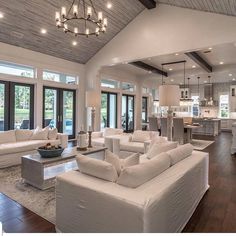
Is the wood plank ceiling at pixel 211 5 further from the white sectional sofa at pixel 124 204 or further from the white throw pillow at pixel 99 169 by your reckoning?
the white throw pillow at pixel 99 169

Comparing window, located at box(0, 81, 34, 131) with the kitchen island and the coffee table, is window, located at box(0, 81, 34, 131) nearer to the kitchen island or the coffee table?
the coffee table

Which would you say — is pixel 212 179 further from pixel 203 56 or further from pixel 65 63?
pixel 65 63

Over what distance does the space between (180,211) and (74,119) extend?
7.35 m

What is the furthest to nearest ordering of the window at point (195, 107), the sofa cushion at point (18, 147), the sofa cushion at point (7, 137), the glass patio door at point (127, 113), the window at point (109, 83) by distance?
1. the window at point (195, 107)
2. the glass patio door at point (127, 113)
3. the window at point (109, 83)
4. the sofa cushion at point (7, 137)
5. the sofa cushion at point (18, 147)

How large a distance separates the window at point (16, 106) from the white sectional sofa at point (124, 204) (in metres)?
5.35

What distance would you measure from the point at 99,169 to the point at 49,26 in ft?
18.8

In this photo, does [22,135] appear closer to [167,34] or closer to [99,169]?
[99,169]

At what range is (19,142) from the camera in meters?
5.36

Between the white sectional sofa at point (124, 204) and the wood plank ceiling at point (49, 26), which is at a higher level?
the wood plank ceiling at point (49, 26)

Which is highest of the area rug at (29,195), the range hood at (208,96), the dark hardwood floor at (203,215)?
the range hood at (208,96)

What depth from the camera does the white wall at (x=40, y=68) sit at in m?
6.52

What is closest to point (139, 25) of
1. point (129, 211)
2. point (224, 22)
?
point (224, 22)

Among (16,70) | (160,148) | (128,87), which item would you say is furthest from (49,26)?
(128,87)

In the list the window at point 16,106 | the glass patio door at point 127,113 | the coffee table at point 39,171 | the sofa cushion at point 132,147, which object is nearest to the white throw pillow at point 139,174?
the coffee table at point 39,171
